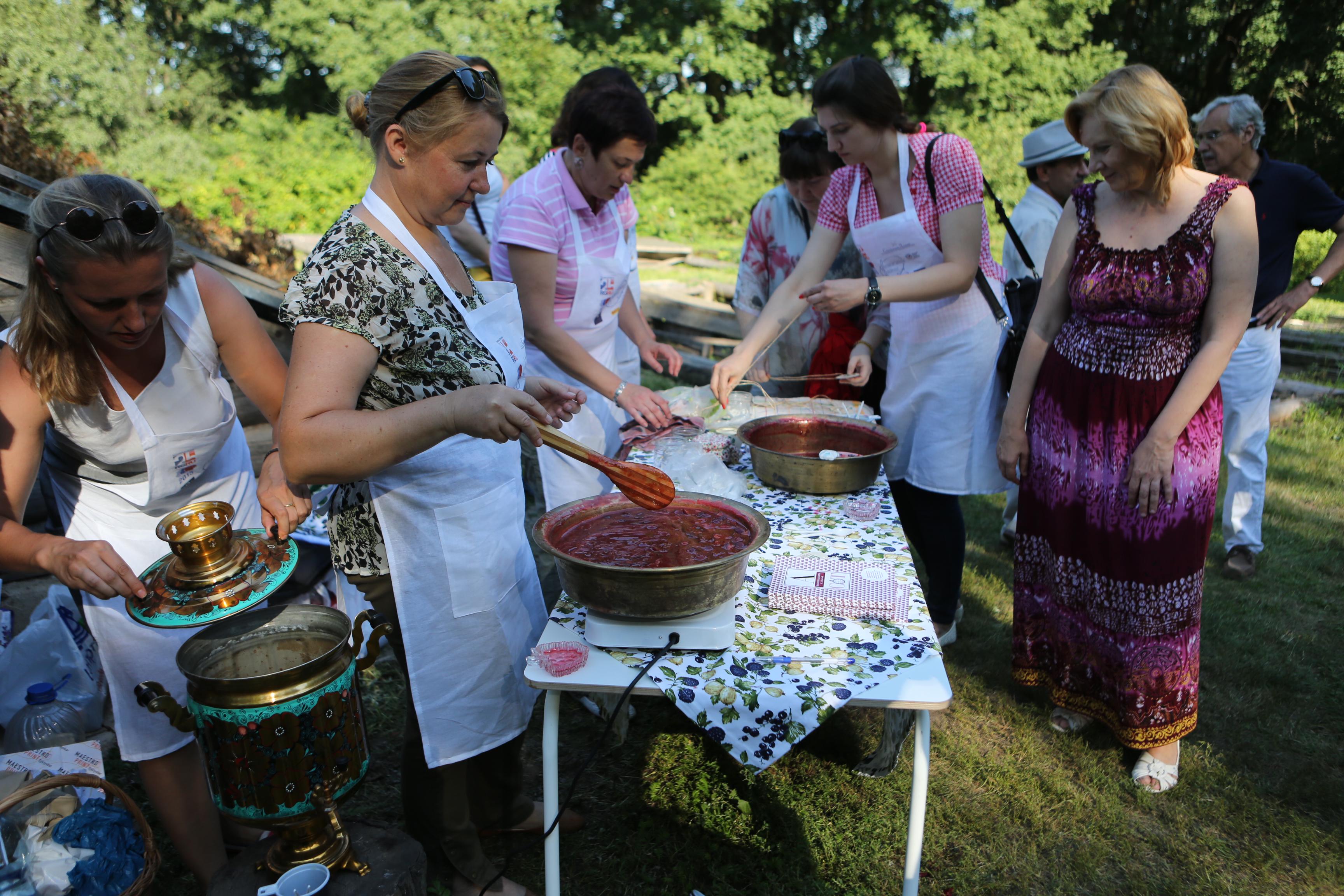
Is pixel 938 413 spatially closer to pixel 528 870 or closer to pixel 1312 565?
pixel 528 870

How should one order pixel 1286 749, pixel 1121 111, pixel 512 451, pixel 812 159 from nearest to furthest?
pixel 512 451 < pixel 1121 111 < pixel 1286 749 < pixel 812 159

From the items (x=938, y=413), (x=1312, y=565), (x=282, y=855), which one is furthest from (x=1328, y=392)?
(x=282, y=855)

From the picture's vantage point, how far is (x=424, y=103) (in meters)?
1.67

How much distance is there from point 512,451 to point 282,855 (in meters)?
1.05

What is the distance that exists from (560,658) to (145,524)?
1.19m

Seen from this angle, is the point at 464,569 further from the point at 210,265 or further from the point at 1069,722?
the point at 210,265

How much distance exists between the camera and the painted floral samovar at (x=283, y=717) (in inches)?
64.5

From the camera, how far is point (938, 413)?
10.2 feet

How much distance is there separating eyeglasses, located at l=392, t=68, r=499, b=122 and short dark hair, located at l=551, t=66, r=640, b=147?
1.11 metres

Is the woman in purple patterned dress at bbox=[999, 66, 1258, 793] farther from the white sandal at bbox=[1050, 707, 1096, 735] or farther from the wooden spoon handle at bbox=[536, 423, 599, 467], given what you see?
the wooden spoon handle at bbox=[536, 423, 599, 467]

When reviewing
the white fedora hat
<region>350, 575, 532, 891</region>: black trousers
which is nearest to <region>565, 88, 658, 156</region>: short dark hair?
<region>350, 575, 532, 891</region>: black trousers

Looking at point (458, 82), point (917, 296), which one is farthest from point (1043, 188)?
point (458, 82)

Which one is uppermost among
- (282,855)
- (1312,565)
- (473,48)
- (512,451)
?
(473,48)

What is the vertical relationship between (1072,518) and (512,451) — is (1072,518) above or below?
below
